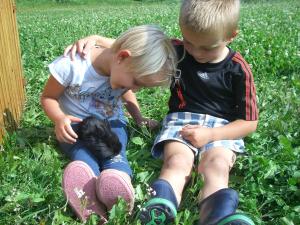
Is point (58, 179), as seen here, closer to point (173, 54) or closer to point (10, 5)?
point (173, 54)

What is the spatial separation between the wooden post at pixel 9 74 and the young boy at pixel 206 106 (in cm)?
65

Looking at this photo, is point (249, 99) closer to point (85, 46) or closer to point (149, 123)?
point (149, 123)

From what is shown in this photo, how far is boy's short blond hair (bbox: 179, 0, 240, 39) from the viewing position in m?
2.85

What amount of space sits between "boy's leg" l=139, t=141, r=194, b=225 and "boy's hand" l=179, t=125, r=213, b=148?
6 cm

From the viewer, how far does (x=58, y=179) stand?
2.82m

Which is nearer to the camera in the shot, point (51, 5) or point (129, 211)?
point (129, 211)

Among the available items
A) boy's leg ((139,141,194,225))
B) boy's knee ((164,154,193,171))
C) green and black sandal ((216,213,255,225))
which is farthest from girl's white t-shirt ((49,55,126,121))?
green and black sandal ((216,213,255,225))

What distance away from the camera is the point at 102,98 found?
3.38 metres

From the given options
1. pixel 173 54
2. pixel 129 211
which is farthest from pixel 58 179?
pixel 173 54

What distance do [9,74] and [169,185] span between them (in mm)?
1798

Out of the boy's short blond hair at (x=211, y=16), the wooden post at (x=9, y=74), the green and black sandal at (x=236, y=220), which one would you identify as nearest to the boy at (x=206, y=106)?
the boy's short blond hair at (x=211, y=16)

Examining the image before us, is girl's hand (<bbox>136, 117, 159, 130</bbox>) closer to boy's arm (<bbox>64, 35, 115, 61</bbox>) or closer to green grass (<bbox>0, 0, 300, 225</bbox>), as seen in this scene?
green grass (<bbox>0, 0, 300, 225</bbox>)

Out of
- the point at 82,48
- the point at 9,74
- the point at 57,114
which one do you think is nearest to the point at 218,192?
the point at 57,114

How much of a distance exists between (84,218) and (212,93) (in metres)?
1.30
